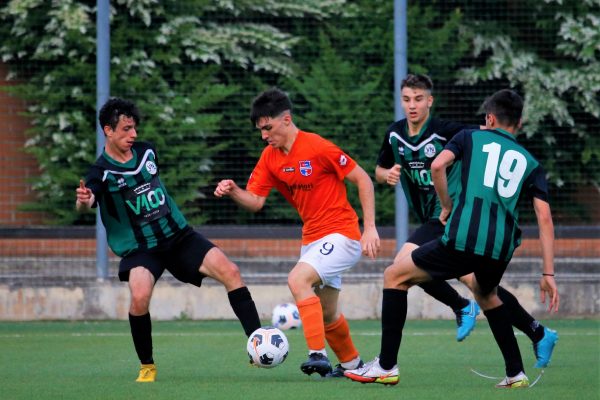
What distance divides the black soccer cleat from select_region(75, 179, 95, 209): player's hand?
63.0 inches

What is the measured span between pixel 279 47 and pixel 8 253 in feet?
11.6

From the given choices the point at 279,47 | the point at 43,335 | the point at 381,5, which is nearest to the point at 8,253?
the point at 43,335

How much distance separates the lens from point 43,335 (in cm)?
1056

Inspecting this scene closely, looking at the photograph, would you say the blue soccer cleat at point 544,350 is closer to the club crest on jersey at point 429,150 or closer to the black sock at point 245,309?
the club crest on jersey at point 429,150

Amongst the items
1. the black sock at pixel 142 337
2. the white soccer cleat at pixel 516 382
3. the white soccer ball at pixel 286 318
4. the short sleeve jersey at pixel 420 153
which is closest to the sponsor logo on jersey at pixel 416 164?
the short sleeve jersey at pixel 420 153

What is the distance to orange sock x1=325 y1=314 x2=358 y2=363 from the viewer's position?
7.38m

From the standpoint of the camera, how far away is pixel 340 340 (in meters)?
7.39

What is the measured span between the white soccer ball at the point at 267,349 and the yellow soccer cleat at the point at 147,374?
63 centimetres

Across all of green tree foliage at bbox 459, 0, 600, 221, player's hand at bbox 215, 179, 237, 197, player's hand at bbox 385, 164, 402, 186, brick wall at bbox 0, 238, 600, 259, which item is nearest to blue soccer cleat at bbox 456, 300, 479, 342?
player's hand at bbox 385, 164, 402, 186

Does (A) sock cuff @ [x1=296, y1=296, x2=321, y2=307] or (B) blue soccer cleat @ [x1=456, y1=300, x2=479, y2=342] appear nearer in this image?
(A) sock cuff @ [x1=296, y1=296, x2=321, y2=307]

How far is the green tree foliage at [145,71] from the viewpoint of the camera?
12.4 metres

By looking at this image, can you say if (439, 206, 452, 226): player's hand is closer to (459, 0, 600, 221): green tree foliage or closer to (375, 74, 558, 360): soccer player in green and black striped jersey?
(375, 74, 558, 360): soccer player in green and black striped jersey

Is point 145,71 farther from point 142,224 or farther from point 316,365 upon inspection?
point 316,365

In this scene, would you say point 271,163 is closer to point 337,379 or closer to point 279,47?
point 337,379
